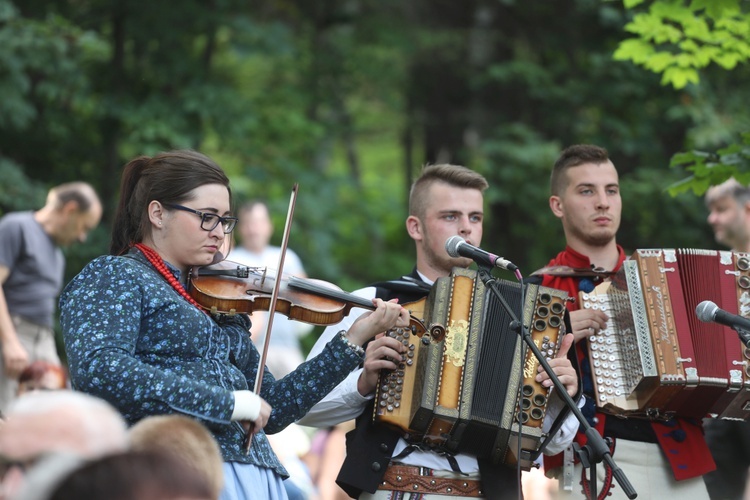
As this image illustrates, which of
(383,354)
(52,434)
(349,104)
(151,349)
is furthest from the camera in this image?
(349,104)

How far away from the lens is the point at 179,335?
12.7 ft

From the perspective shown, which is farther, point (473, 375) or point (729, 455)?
point (729, 455)

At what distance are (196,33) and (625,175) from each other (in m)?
5.65

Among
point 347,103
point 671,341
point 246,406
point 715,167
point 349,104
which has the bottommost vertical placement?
point 246,406

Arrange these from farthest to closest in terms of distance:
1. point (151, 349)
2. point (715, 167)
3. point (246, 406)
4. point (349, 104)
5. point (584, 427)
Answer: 1. point (349, 104)
2. point (715, 167)
3. point (584, 427)
4. point (151, 349)
5. point (246, 406)

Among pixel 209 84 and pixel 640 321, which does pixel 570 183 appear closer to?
pixel 640 321

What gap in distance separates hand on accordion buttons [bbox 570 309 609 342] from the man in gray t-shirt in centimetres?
459

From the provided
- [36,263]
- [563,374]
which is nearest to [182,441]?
[563,374]

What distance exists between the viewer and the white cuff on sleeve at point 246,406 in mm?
3717

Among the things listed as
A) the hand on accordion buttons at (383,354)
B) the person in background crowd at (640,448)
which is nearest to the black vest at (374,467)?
the hand on accordion buttons at (383,354)

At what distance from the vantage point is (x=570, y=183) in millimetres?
5582

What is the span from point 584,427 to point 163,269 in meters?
1.81

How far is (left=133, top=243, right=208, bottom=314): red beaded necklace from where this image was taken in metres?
4.00

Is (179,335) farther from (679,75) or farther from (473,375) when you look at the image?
(679,75)
